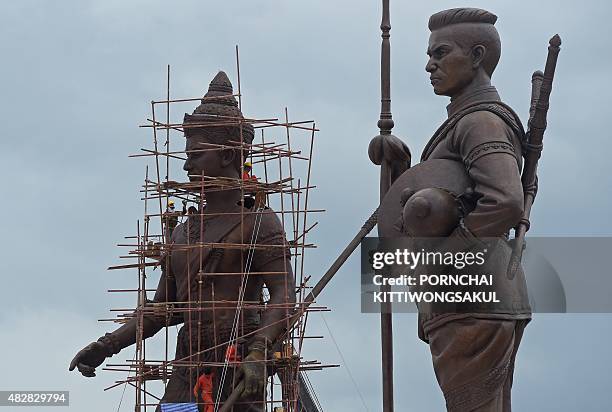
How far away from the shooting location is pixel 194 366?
14969 millimetres

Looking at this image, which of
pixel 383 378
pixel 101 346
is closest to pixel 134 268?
pixel 101 346

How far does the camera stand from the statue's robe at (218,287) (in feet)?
49.3

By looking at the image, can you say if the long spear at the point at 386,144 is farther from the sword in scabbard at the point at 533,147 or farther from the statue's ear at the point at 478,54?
the sword in scabbard at the point at 533,147

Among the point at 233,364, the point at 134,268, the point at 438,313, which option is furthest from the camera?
the point at 134,268

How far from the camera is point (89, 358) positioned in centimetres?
1558

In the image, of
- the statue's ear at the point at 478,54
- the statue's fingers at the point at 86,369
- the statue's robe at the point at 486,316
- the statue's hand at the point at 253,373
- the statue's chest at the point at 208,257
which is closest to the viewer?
the statue's robe at the point at 486,316

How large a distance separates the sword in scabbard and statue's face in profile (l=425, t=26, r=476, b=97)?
0.50 metres

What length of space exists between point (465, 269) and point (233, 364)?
3.35 meters

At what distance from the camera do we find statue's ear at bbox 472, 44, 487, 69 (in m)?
12.4

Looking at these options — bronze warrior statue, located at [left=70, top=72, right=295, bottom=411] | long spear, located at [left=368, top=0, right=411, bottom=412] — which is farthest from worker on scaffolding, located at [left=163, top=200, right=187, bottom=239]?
long spear, located at [left=368, top=0, right=411, bottom=412]

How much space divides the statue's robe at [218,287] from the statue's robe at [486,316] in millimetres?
3323

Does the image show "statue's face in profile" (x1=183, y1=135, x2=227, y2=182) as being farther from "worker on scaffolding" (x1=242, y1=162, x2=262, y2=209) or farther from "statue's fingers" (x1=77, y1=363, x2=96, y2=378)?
"statue's fingers" (x1=77, y1=363, x2=96, y2=378)

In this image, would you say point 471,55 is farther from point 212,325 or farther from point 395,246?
point 212,325

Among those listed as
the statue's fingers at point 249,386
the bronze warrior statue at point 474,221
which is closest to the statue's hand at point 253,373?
the statue's fingers at point 249,386
